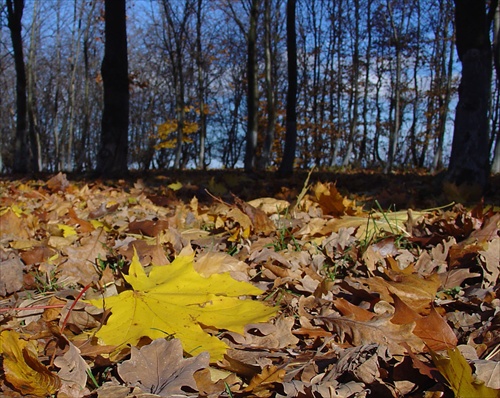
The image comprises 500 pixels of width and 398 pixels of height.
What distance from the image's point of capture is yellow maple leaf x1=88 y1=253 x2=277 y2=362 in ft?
3.92

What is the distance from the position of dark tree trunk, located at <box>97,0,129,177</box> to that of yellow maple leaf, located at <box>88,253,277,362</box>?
6277mm

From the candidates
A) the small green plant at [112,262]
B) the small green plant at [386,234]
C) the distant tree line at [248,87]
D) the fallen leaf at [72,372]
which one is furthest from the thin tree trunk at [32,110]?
the fallen leaf at [72,372]

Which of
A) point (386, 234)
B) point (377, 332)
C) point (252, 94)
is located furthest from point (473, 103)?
point (252, 94)

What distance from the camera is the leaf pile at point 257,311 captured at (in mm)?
1021

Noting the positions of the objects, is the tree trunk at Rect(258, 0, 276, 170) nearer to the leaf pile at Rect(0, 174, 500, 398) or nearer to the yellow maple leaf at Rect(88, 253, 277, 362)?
the leaf pile at Rect(0, 174, 500, 398)

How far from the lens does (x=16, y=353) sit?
1.01 meters

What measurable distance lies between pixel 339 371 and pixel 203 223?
69.1 inches

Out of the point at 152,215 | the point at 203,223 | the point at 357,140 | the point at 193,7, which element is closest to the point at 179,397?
the point at 203,223

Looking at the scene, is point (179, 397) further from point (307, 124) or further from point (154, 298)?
point (307, 124)

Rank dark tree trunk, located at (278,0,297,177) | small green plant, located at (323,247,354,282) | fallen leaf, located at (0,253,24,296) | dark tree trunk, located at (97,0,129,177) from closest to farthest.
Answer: fallen leaf, located at (0,253,24,296) < small green plant, located at (323,247,354,282) < dark tree trunk, located at (97,0,129,177) < dark tree trunk, located at (278,0,297,177)

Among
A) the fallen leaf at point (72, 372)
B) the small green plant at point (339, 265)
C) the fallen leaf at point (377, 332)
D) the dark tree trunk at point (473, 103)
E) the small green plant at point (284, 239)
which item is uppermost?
the dark tree trunk at point (473, 103)

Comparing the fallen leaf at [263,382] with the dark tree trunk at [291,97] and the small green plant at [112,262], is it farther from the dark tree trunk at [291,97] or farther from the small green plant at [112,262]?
the dark tree trunk at [291,97]

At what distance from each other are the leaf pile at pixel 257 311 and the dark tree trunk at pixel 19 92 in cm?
1090

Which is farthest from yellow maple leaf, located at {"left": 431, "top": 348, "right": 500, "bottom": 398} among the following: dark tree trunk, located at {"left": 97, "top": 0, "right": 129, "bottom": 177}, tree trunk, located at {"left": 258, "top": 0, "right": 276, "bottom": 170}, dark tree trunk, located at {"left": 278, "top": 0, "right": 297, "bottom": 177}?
tree trunk, located at {"left": 258, "top": 0, "right": 276, "bottom": 170}
